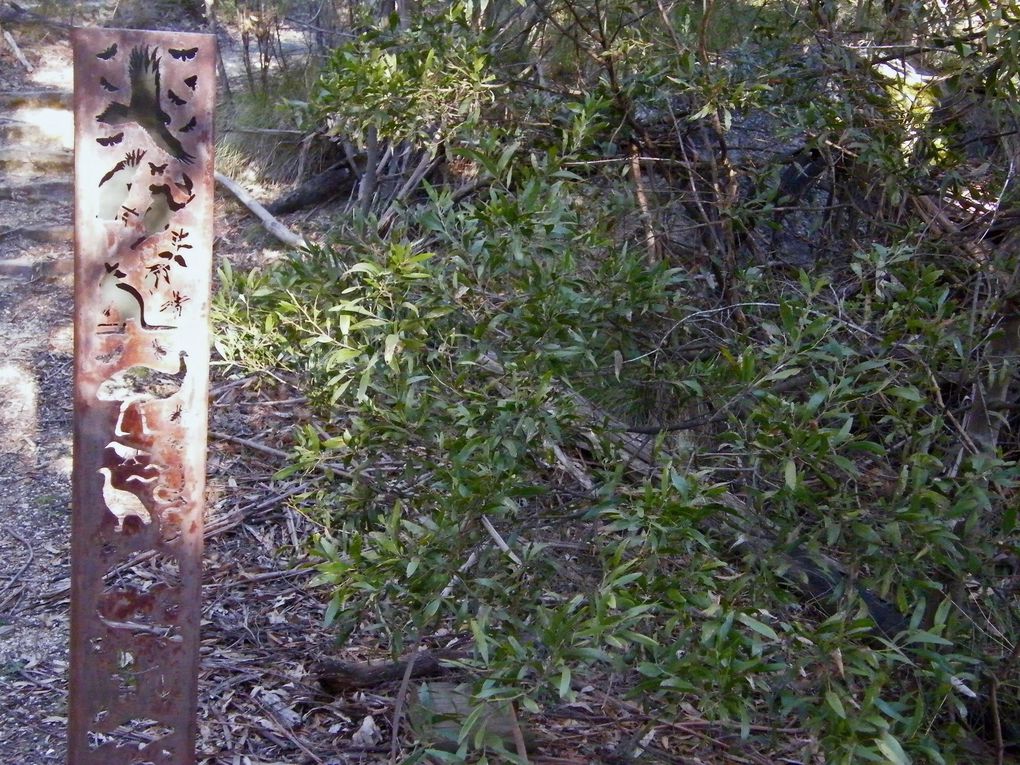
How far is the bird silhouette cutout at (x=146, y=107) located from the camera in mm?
2285

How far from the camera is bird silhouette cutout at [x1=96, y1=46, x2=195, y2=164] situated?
90.0 inches

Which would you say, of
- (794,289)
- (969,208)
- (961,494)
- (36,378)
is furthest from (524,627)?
(36,378)

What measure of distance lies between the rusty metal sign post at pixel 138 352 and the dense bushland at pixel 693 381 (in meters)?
0.38

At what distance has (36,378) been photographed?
18.3 feet

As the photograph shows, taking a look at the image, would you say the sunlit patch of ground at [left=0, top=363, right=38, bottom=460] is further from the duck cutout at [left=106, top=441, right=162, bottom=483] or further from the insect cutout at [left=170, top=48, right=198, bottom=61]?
the insect cutout at [left=170, top=48, right=198, bottom=61]

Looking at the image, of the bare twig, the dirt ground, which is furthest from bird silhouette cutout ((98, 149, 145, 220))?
the bare twig

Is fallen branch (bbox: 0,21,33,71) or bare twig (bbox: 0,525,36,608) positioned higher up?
fallen branch (bbox: 0,21,33,71)

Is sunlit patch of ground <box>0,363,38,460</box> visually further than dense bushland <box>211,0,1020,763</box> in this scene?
Yes

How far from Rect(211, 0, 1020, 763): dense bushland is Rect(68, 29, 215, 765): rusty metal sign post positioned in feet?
1.24

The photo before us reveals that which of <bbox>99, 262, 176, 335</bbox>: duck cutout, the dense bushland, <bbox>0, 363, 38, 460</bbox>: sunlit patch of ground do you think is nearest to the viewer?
the dense bushland

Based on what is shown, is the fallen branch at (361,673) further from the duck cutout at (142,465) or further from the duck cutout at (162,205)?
the duck cutout at (162,205)

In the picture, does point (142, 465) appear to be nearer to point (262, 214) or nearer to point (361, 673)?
point (361, 673)

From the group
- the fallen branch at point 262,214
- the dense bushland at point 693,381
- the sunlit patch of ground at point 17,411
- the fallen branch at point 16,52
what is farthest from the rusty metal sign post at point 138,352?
the fallen branch at point 16,52

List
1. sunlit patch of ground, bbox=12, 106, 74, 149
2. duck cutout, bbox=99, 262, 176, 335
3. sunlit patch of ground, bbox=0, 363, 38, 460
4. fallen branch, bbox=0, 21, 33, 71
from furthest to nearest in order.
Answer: fallen branch, bbox=0, 21, 33, 71 < sunlit patch of ground, bbox=12, 106, 74, 149 < sunlit patch of ground, bbox=0, 363, 38, 460 < duck cutout, bbox=99, 262, 176, 335
